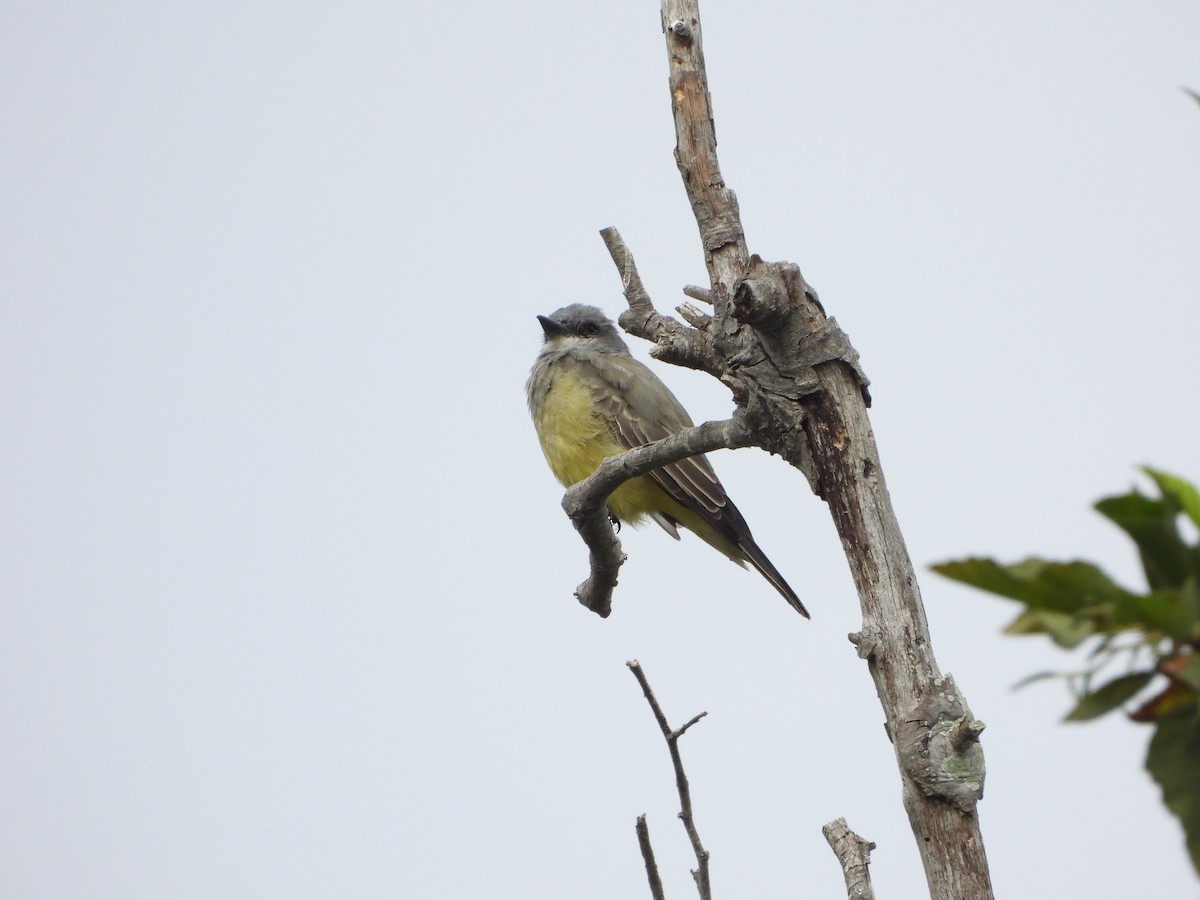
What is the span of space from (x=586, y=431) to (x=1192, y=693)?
23.0 ft

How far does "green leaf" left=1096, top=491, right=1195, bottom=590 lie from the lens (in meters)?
0.89

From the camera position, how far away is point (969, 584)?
0.95 metres

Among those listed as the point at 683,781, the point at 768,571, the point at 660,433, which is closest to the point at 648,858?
the point at 683,781

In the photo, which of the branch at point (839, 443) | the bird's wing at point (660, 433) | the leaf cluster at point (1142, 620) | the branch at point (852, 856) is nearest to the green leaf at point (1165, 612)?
the leaf cluster at point (1142, 620)

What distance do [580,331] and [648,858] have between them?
6.55 meters

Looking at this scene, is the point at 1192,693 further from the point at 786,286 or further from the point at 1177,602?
the point at 786,286

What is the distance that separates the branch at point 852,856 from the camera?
3232 mm

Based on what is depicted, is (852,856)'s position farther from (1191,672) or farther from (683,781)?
(1191,672)

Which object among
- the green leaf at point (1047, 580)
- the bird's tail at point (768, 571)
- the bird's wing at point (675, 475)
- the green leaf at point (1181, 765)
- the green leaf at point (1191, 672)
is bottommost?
the green leaf at point (1181, 765)

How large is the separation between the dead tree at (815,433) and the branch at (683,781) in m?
0.64

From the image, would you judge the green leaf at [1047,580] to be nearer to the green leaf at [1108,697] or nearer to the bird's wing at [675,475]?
the green leaf at [1108,697]

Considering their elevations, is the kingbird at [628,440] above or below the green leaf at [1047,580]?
above

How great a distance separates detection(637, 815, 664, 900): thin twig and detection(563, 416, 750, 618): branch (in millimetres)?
1209

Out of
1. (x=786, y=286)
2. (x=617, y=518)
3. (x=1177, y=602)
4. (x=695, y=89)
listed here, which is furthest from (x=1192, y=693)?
(x=617, y=518)
